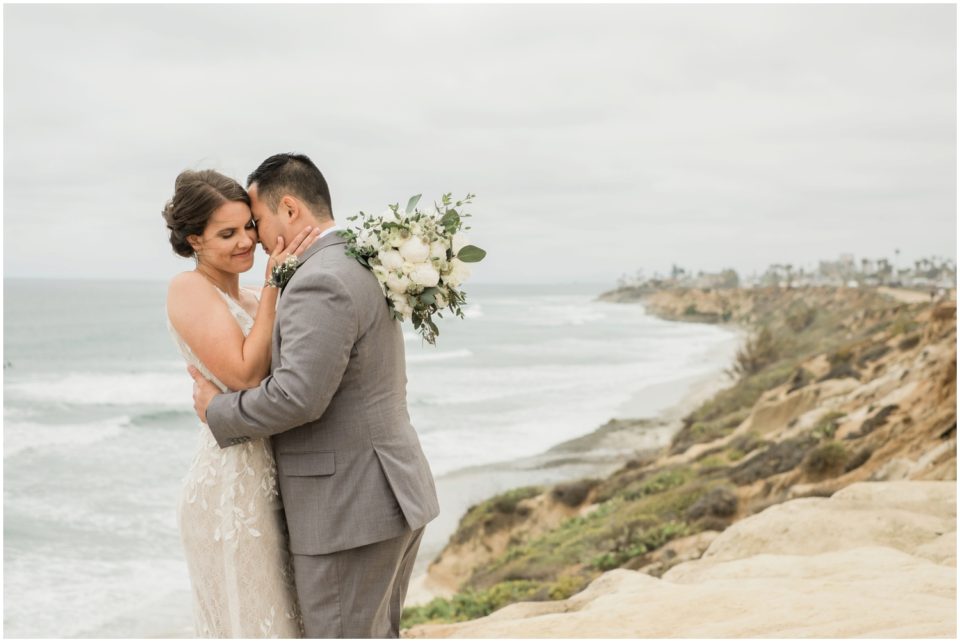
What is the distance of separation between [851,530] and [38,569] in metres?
13.4

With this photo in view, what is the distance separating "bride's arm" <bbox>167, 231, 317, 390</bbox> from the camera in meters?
3.46

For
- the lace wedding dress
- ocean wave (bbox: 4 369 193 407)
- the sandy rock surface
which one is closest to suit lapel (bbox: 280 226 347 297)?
the lace wedding dress

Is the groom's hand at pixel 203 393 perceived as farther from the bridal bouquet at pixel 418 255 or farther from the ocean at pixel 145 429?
the ocean at pixel 145 429

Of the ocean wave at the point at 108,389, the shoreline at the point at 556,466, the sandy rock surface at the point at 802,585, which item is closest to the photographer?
the sandy rock surface at the point at 802,585

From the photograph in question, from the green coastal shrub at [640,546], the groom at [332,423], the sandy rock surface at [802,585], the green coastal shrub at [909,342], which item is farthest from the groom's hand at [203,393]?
the green coastal shrub at [909,342]

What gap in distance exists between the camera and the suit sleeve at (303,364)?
318cm

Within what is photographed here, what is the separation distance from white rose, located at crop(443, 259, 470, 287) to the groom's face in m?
0.73

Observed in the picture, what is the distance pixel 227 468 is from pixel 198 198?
1.16 meters

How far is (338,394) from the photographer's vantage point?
340cm

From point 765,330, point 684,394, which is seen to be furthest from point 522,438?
point 765,330

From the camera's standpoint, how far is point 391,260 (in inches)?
134

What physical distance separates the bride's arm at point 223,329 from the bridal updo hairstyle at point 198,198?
222 millimetres

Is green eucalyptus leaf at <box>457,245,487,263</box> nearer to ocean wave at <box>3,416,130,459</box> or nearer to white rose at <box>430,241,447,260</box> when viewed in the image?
white rose at <box>430,241,447,260</box>

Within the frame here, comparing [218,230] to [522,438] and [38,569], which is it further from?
[522,438]
